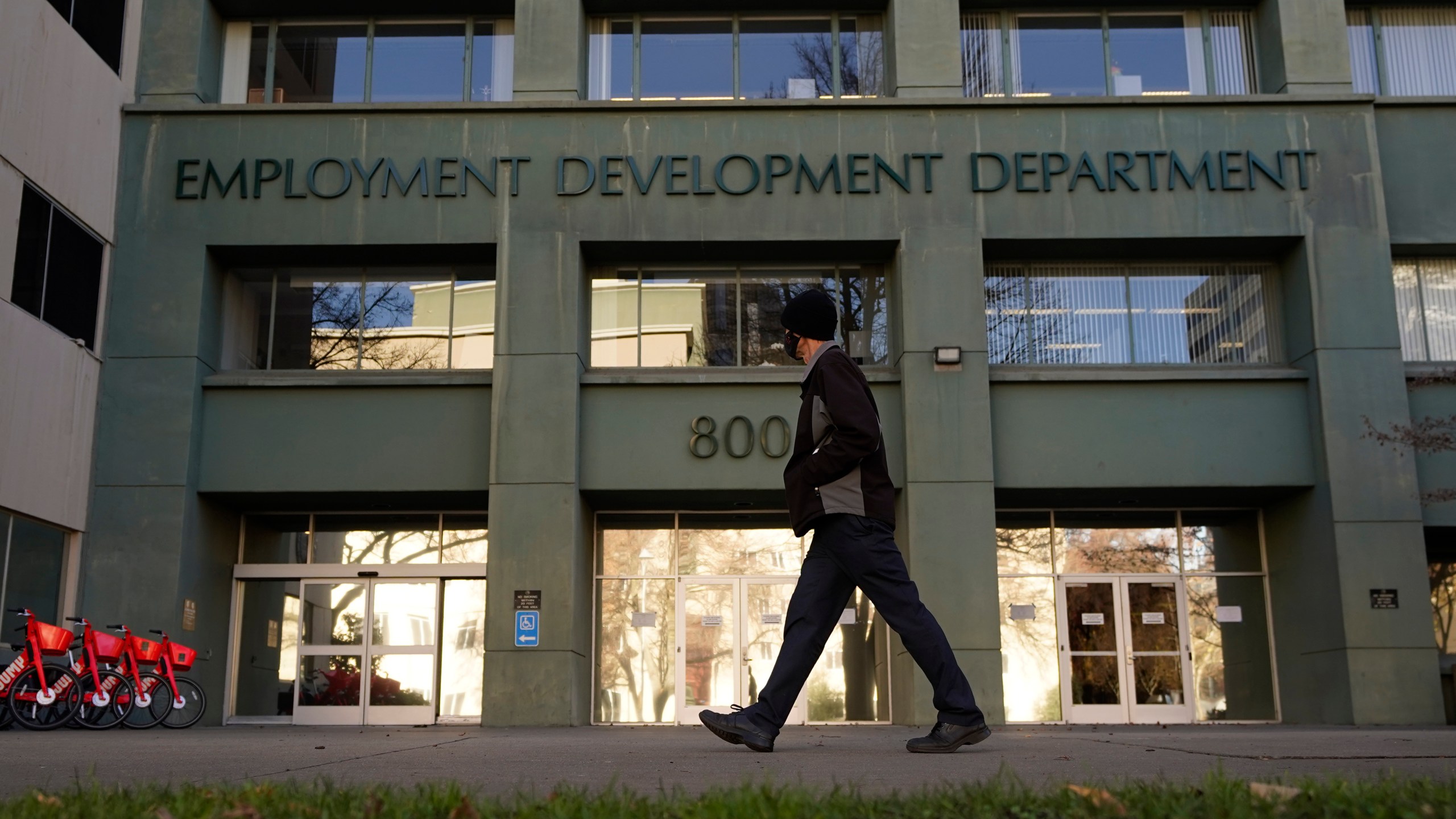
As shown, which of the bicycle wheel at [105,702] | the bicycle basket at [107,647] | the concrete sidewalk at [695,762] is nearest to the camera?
the concrete sidewalk at [695,762]

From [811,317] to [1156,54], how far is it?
14.4 meters

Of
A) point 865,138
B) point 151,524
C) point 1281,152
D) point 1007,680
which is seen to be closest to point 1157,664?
point 1007,680

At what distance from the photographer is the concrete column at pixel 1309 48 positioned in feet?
60.4

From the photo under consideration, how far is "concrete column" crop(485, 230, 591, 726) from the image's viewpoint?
16812 millimetres

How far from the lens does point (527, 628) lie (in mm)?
16953

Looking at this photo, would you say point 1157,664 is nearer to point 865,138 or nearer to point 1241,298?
point 1241,298

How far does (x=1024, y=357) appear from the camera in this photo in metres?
18.6

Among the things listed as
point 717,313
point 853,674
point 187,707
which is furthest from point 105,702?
point 853,674

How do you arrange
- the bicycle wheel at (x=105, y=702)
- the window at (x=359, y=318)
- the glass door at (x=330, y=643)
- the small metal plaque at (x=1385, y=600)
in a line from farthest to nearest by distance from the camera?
1. the glass door at (x=330, y=643)
2. the window at (x=359, y=318)
3. the small metal plaque at (x=1385, y=600)
4. the bicycle wheel at (x=105, y=702)

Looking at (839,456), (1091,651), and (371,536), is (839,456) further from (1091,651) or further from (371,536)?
(371,536)

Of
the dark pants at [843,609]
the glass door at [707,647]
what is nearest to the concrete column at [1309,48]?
the glass door at [707,647]

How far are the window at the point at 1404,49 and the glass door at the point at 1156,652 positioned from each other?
764 centimetres

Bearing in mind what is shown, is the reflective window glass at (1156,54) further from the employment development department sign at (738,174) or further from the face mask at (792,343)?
the face mask at (792,343)

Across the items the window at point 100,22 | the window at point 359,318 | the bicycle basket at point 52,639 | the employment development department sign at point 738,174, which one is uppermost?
the window at point 100,22
